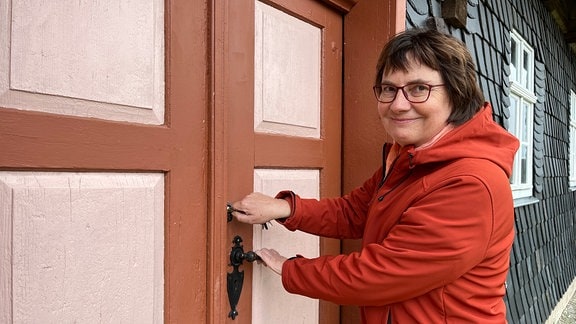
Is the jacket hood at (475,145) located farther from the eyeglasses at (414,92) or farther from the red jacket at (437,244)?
the eyeglasses at (414,92)

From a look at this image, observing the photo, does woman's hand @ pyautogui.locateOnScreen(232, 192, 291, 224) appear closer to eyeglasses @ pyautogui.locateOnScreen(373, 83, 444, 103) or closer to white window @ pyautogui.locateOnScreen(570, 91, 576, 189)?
eyeglasses @ pyautogui.locateOnScreen(373, 83, 444, 103)

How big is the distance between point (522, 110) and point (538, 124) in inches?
16.5

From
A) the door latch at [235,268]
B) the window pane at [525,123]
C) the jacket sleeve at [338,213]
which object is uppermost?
the window pane at [525,123]

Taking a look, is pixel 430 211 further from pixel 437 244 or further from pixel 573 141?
pixel 573 141

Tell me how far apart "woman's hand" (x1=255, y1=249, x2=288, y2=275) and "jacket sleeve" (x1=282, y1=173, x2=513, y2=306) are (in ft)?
0.72

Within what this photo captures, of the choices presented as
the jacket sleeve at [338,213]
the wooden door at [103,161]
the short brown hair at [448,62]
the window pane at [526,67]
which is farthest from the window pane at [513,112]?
the wooden door at [103,161]

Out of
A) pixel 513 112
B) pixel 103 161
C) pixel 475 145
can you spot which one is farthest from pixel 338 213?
pixel 513 112

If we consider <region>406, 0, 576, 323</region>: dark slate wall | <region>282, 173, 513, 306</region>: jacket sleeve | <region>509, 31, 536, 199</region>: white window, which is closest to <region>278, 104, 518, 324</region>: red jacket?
<region>282, 173, 513, 306</region>: jacket sleeve

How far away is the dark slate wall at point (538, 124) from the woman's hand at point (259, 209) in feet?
3.74

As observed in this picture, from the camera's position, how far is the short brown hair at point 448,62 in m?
1.32

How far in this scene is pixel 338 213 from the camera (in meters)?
1.68

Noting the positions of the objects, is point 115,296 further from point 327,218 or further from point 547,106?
point 547,106

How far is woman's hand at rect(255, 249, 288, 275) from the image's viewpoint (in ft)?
4.66

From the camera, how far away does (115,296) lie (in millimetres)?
1125
